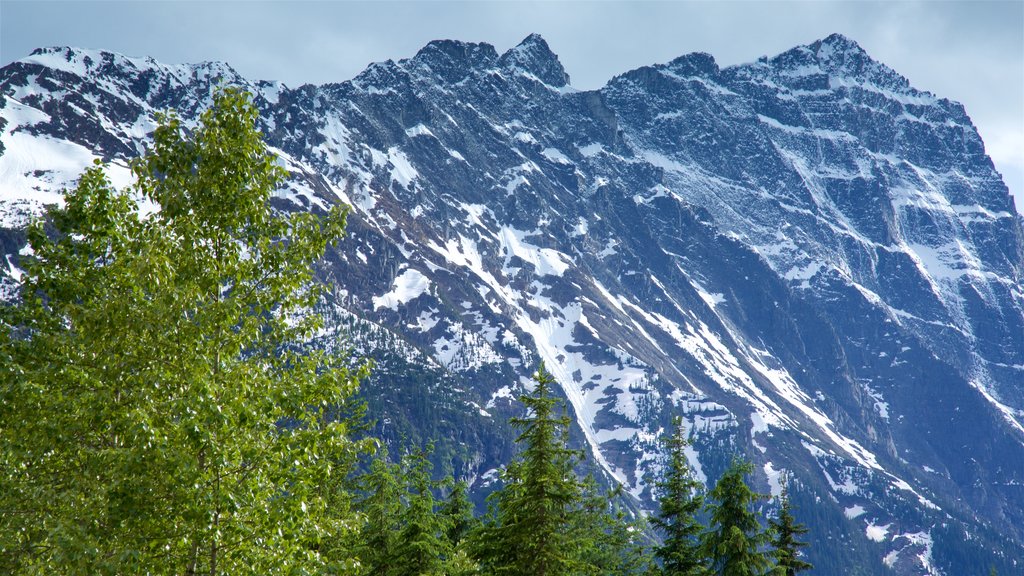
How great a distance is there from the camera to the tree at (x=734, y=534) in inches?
1029

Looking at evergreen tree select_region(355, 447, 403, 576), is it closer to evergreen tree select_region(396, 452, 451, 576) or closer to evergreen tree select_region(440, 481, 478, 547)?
evergreen tree select_region(396, 452, 451, 576)

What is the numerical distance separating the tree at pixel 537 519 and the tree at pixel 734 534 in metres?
6.71

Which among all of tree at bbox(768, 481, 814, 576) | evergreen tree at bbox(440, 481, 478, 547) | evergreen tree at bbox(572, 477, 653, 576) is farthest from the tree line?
evergreen tree at bbox(440, 481, 478, 547)

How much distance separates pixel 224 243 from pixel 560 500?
1329 cm

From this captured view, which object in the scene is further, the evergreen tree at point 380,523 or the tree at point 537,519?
the evergreen tree at point 380,523

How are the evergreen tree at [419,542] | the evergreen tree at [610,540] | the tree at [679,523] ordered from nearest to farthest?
the tree at [679,523]
the evergreen tree at [419,542]
the evergreen tree at [610,540]

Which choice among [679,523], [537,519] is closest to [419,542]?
[537,519]

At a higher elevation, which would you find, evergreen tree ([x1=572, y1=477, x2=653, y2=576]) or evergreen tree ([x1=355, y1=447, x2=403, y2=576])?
evergreen tree ([x1=355, y1=447, x2=403, y2=576])

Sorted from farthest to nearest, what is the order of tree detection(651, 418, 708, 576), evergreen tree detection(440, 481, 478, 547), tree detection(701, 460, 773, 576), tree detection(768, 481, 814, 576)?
evergreen tree detection(440, 481, 478, 547), tree detection(768, 481, 814, 576), tree detection(651, 418, 708, 576), tree detection(701, 460, 773, 576)

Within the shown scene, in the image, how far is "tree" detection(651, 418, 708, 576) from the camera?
2812 centimetres

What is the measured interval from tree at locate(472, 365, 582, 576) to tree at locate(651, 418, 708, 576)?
7234 mm

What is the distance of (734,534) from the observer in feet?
86.0

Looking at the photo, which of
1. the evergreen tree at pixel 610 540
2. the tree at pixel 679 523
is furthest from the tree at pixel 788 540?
the evergreen tree at pixel 610 540

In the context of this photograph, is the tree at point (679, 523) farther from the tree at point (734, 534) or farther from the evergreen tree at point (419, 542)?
the evergreen tree at point (419, 542)
